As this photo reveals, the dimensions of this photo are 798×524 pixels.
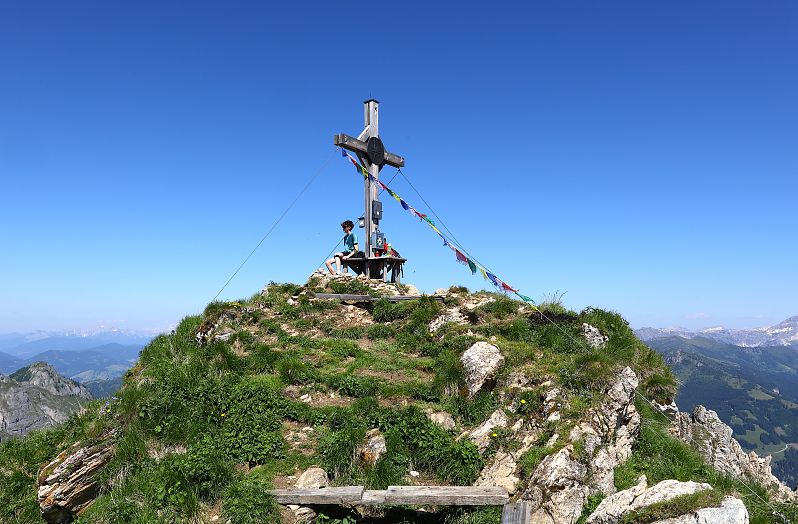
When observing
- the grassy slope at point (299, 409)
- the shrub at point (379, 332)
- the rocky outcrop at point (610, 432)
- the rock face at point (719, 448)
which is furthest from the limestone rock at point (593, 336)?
the shrub at point (379, 332)

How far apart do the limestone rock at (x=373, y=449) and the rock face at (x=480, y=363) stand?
8.64 feet

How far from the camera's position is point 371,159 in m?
19.1

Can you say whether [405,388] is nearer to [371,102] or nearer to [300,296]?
A: [300,296]

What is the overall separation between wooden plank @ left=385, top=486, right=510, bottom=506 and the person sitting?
12.5m

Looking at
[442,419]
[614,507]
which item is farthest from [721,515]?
[442,419]

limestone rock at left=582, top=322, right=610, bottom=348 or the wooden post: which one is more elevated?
the wooden post

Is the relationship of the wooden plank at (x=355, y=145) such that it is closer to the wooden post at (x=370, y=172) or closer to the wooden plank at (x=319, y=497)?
the wooden post at (x=370, y=172)

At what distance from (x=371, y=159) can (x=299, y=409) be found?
39.6ft

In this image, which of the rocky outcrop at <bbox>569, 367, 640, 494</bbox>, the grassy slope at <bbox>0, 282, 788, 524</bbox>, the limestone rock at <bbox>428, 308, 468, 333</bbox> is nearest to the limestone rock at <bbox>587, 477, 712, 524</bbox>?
the rocky outcrop at <bbox>569, 367, 640, 494</bbox>

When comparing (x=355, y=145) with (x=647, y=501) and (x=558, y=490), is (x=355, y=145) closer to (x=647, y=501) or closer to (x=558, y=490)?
(x=558, y=490)

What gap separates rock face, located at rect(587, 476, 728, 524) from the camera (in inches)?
213

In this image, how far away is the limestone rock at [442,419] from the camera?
947cm

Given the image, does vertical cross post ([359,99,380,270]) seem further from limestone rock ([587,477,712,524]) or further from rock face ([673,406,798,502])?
limestone rock ([587,477,712,524])

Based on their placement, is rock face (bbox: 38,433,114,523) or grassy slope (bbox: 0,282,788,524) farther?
rock face (bbox: 38,433,114,523)
